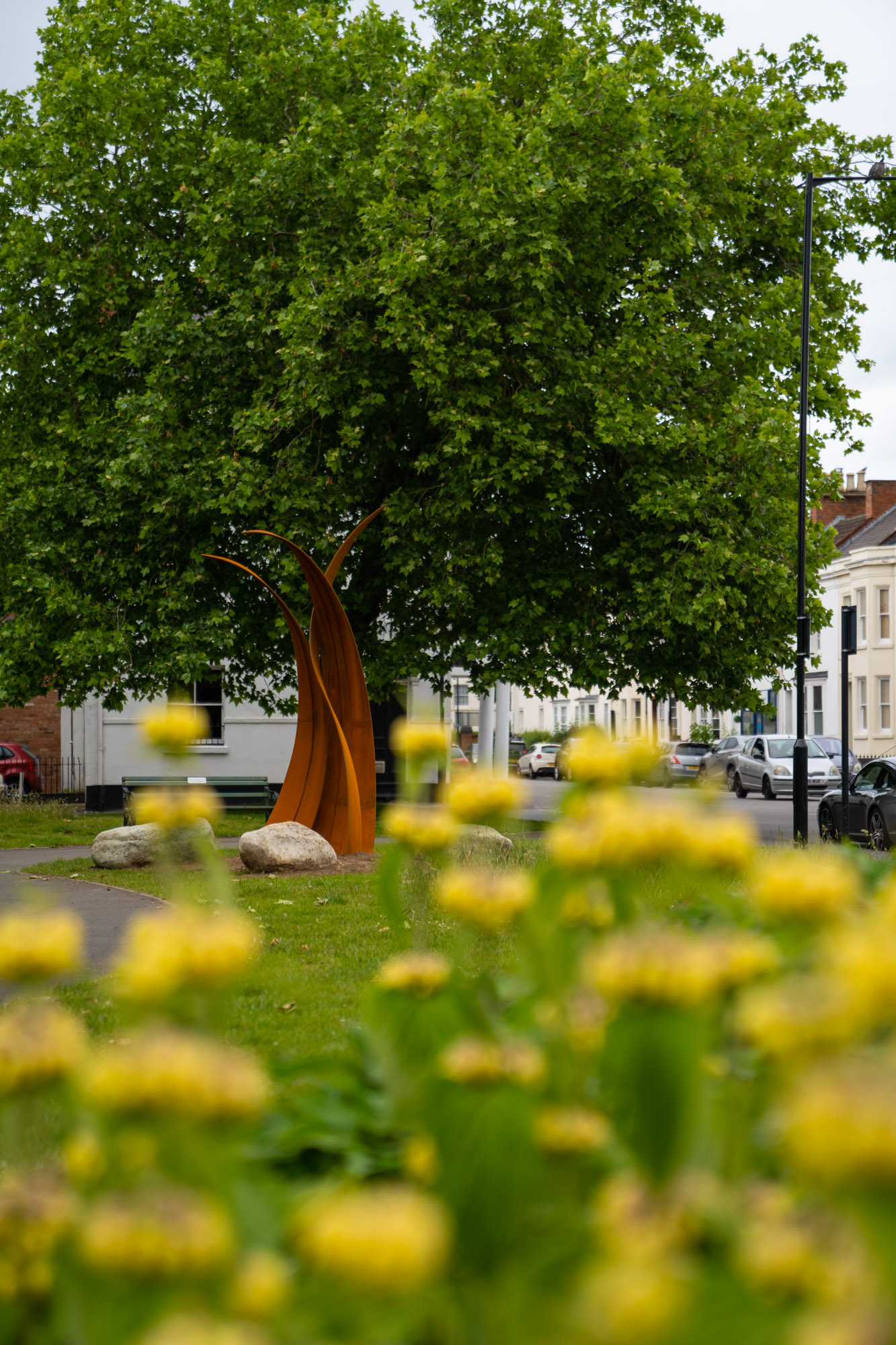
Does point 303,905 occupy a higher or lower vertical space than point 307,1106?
lower

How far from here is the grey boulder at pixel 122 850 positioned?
1381 centimetres

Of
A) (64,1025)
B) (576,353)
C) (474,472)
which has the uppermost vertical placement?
(576,353)

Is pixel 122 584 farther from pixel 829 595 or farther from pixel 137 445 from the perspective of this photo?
pixel 829 595

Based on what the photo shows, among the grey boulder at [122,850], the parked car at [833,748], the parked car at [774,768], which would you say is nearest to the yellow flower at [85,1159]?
the grey boulder at [122,850]

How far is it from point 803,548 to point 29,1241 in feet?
54.4

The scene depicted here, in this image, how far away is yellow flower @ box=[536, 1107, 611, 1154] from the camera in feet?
4.27

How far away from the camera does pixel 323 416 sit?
17797 millimetres

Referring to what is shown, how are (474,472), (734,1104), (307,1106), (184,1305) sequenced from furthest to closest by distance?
(474,472), (307,1106), (734,1104), (184,1305)

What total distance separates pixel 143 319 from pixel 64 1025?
17.8 m

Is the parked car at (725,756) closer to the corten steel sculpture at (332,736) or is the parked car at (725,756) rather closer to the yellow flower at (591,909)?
the corten steel sculpture at (332,736)

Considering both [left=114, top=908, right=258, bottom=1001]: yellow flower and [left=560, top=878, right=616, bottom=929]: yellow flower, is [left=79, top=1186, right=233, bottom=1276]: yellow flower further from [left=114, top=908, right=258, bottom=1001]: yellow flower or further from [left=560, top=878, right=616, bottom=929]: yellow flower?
[left=560, top=878, right=616, bottom=929]: yellow flower

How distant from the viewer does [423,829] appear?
189cm

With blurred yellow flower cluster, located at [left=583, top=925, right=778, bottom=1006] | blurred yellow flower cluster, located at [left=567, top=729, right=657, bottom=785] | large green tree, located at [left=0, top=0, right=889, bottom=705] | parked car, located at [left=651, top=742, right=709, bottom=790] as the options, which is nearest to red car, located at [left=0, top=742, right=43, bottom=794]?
large green tree, located at [left=0, top=0, right=889, bottom=705]

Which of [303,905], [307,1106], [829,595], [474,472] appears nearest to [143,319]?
[474,472]
